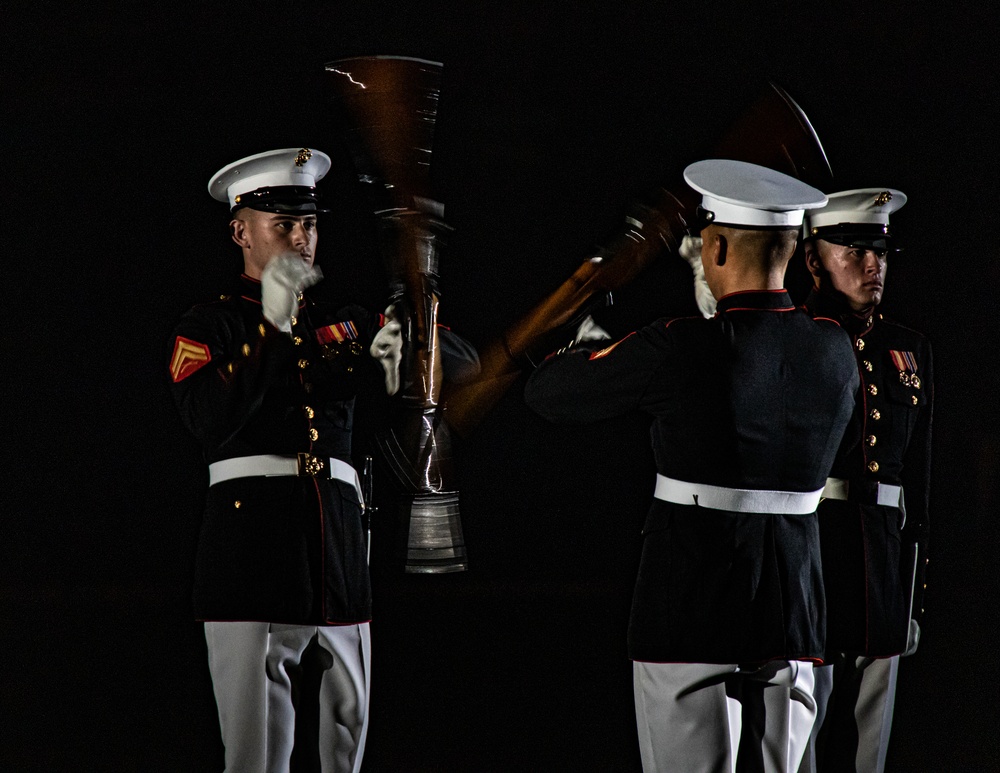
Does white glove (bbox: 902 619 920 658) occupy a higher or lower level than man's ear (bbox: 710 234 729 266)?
lower

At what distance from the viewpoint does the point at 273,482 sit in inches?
90.1

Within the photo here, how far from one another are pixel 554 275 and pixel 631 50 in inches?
33.0

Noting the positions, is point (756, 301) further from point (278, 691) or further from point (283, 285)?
point (278, 691)

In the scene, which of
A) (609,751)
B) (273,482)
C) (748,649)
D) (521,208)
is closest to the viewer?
(748,649)

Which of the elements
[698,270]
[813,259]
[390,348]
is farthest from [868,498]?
[390,348]

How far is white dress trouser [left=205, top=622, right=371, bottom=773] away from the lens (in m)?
2.23

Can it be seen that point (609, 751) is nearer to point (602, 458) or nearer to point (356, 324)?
point (602, 458)

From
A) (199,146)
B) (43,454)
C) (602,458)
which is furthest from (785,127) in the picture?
(43,454)

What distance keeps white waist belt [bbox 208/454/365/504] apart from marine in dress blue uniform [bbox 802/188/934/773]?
1.19m

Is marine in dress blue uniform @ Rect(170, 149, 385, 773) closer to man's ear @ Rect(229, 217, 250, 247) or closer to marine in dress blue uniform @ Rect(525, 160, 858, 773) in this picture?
man's ear @ Rect(229, 217, 250, 247)

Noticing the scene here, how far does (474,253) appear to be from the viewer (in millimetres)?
4160

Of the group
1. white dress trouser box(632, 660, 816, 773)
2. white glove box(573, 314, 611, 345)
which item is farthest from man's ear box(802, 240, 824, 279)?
white dress trouser box(632, 660, 816, 773)

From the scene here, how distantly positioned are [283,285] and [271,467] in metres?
0.38

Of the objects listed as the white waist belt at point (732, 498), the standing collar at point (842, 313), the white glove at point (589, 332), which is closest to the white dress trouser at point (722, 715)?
the white waist belt at point (732, 498)
